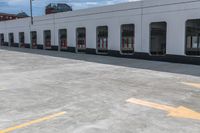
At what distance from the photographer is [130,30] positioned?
2616 cm

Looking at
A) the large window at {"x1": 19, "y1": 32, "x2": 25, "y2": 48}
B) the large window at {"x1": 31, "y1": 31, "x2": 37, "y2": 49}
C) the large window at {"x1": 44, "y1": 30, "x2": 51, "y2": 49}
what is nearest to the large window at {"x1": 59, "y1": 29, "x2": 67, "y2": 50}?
the large window at {"x1": 44, "y1": 30, "x2": 51, "y2": 49}

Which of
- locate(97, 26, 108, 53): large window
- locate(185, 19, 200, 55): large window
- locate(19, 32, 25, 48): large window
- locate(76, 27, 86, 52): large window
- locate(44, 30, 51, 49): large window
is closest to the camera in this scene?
locate(185, 19, 200, 55): large window

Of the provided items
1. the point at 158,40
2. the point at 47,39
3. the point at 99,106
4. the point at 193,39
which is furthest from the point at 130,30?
the point at 99,106

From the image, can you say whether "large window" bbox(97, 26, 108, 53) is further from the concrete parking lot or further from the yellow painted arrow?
the yellow painted arrow

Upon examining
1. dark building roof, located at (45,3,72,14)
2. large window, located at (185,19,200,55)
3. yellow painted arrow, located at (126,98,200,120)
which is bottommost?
yellow painted arrow, located at (126,98,200,120)

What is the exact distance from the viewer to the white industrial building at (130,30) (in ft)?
58.4

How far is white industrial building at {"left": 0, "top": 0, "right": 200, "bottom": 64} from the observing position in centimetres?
1780

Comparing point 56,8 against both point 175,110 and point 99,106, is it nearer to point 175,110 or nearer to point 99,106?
point 99,106

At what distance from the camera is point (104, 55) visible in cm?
2434

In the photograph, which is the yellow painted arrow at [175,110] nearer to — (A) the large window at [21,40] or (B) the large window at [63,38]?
(B) the large window at [63,38]

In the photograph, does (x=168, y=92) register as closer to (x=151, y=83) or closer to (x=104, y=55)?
(x=151, y=83)

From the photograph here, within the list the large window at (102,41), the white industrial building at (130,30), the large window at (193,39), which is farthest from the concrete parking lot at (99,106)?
the large window at (102,41)

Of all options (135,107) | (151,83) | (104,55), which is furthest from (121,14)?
(135,107)

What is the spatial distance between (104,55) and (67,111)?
1828cm
